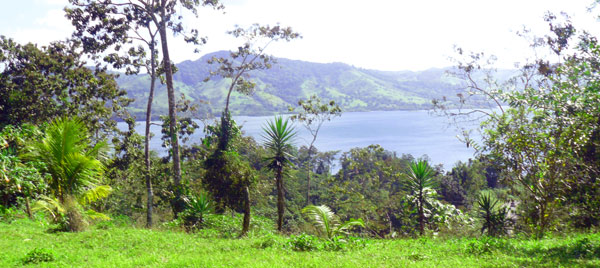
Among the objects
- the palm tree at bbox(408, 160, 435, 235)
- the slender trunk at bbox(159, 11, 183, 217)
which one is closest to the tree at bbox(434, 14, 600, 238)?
the palm tree at bbox(408, 160, 435, 235)

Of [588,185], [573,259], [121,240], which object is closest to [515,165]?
[588,185]

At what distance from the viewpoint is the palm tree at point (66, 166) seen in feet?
27.7

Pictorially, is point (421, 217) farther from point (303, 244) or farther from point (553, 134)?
point (303, 244)

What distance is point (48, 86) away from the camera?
17.4 metres

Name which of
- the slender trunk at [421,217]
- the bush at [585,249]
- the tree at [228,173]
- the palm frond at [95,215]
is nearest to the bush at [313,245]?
the bush at [585,249]

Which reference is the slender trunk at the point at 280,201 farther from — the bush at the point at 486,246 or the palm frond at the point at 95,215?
the bush at the point at 486,246

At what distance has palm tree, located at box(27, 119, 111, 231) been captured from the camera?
8.43 m

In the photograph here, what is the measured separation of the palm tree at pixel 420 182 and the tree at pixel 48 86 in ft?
47.8

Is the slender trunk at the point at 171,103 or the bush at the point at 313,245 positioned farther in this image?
the slender trunk at the point at 171,103

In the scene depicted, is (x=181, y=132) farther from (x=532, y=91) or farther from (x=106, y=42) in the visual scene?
(x=532, y=91)

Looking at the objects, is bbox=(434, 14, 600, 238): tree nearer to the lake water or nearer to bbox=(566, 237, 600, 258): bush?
bbox=(566, 237, 600, 258): bush

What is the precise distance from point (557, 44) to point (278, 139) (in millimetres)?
14658

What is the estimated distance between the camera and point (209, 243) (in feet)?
24.7

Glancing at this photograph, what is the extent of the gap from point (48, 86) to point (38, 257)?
14.2 m
